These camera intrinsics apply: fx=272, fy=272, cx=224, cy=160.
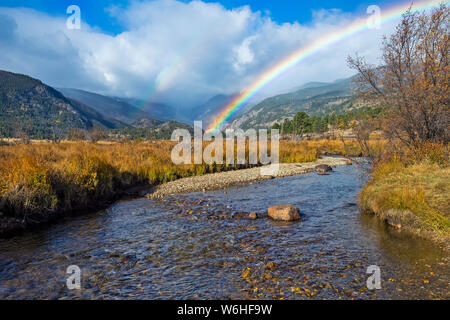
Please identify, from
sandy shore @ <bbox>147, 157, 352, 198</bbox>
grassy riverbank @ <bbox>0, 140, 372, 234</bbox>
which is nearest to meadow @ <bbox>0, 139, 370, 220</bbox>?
grassy riverbank @ <bbox>0, 140, 372, 234</bbox>

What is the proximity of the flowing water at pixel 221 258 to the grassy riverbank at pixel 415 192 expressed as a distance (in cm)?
58

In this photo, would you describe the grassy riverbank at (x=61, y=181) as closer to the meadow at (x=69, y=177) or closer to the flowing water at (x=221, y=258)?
the meadow at (x=69, y=177)

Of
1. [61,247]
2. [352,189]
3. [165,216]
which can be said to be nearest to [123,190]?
[165,216]

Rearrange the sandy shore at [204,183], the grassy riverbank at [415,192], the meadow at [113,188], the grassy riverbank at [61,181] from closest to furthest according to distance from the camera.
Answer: the grassy riverbank at [415,192]
the meadow at [113,188]
the grassy riverbank at [61,181]
the sandy shore at [204,183]

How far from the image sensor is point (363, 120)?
13977 millimetres

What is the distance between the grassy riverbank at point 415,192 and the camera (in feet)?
27.5

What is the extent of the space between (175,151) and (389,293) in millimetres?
22540

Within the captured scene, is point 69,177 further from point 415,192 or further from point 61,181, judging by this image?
point 415,192

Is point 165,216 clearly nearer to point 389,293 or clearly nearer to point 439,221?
point 389,293

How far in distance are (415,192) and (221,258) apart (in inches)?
273

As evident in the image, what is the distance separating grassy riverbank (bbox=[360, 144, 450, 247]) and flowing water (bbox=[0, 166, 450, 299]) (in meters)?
0.58

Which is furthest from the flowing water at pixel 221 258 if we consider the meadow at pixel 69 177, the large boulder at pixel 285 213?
the meadow at pixel 69 177

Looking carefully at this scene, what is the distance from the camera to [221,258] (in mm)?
7652

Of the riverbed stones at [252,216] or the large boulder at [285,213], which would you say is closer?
the large boulder at [285,213]
